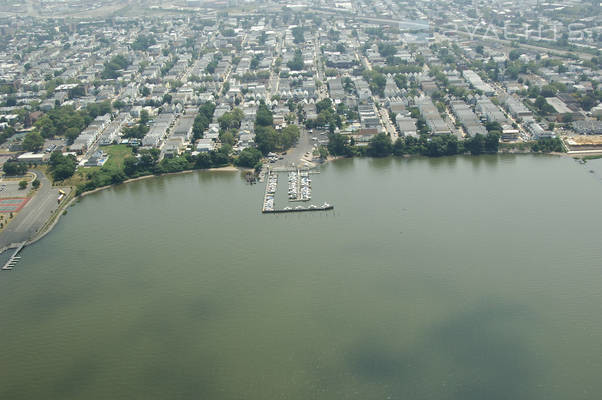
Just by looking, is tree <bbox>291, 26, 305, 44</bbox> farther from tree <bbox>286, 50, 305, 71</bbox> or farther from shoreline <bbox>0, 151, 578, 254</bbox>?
shoreline <bbox>0, 151, 578, 254</bbox>

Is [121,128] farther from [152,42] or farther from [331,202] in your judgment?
[152,42]

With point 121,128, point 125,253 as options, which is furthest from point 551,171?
point 121,128

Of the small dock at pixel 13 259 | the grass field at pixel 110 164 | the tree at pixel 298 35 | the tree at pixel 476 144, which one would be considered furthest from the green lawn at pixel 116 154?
the tree at pixel 298 35

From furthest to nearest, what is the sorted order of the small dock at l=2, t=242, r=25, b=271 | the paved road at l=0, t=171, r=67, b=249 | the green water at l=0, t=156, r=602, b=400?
the paved road at l=0, t=171, r=67, b=249, the small dock at l=2, t=242, r=25, b=271, the green water at l=0, t=156, r=602, b=400

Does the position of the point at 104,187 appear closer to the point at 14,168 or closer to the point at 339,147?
the point at 14,168

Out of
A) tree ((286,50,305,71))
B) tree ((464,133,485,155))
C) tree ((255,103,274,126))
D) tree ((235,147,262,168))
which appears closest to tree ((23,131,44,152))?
tree ((235,147,262,168))

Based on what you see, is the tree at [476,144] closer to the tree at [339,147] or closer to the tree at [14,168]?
the tree at [339,147]

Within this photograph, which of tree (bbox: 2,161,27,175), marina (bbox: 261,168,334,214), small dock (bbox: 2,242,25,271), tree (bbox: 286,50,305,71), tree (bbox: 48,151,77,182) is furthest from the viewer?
tree (bbox: 286,50,305,71)
